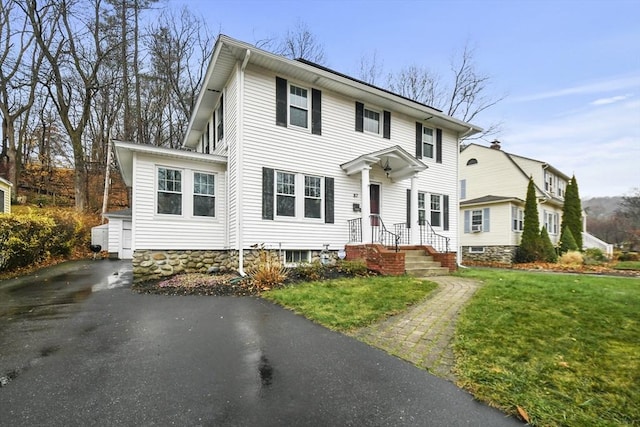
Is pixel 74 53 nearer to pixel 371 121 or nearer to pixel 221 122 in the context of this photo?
pixel 221 122

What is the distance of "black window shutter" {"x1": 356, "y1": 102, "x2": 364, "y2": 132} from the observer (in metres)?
11.1

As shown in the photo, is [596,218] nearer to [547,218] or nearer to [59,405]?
[547,218]

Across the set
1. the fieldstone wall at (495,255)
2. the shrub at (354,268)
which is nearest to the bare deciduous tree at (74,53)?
the shrub at (354,268)

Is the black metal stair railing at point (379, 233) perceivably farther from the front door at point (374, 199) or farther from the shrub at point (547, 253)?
the shrub at point (547, 253)

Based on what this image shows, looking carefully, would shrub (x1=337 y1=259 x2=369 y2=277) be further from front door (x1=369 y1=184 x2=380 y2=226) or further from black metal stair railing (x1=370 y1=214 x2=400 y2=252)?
front door (x1=369 y1=184 x2=380 y2=226)

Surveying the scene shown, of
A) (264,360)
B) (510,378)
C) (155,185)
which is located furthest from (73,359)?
(155,185)

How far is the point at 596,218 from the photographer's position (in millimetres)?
50000

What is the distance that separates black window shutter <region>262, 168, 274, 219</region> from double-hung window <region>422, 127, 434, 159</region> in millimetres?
6882

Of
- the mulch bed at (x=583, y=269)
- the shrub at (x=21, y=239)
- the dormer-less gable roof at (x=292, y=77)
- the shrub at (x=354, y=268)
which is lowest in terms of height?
the mulch bed at (x=583, y=269)

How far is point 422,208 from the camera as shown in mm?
12602

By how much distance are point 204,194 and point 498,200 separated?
673 inches

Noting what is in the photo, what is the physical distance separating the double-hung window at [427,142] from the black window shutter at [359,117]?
321 centimetres

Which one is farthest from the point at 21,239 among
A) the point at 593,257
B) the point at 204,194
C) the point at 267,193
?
the point at 593,257

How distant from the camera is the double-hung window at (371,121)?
11492 millimetres
